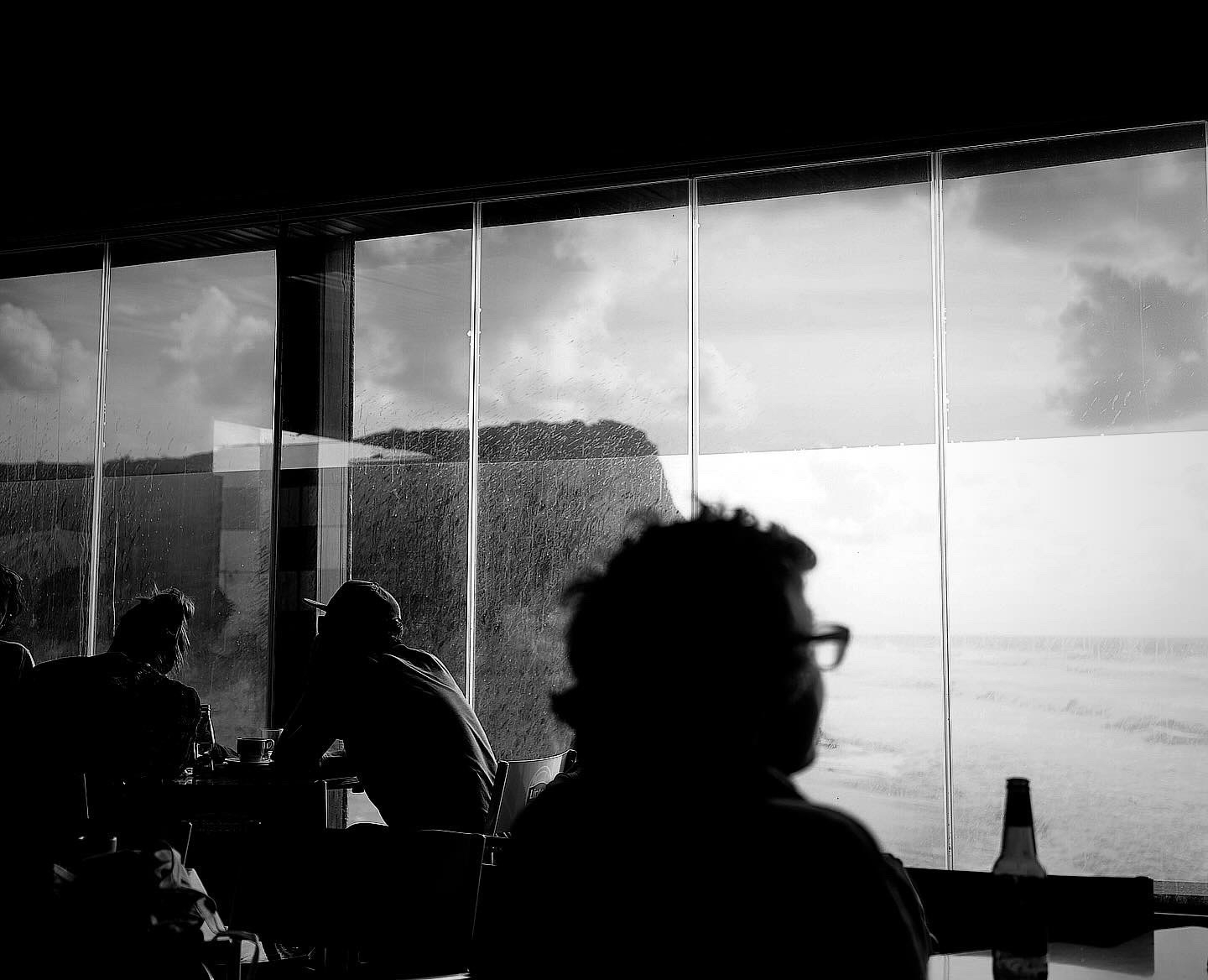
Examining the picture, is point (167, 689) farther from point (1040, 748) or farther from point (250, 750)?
point (1040, 748)

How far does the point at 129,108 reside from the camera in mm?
5328

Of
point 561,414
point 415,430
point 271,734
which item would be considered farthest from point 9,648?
point 561,414

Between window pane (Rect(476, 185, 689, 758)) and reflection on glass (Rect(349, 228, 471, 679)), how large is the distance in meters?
0.13

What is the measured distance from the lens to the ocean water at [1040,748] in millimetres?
4312

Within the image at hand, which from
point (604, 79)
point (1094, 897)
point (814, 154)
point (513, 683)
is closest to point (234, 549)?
point (513, 683)

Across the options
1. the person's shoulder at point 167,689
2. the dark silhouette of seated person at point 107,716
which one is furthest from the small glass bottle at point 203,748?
the person's shoulder at point 167,689

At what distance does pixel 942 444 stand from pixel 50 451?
186 inches

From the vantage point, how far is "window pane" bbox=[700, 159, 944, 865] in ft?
15.6

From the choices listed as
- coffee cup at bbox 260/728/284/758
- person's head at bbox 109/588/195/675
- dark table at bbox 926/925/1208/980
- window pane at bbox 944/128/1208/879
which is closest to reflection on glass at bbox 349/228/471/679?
coffee cup at bbox 260/728/284/758

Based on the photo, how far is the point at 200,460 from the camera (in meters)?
6.21

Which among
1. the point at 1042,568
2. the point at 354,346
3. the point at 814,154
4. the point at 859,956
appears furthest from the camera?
the point at 354,346

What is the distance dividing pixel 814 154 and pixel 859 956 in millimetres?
4347

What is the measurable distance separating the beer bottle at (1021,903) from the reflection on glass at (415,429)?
4.11m

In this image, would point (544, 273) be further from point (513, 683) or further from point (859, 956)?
point (859, 956)
